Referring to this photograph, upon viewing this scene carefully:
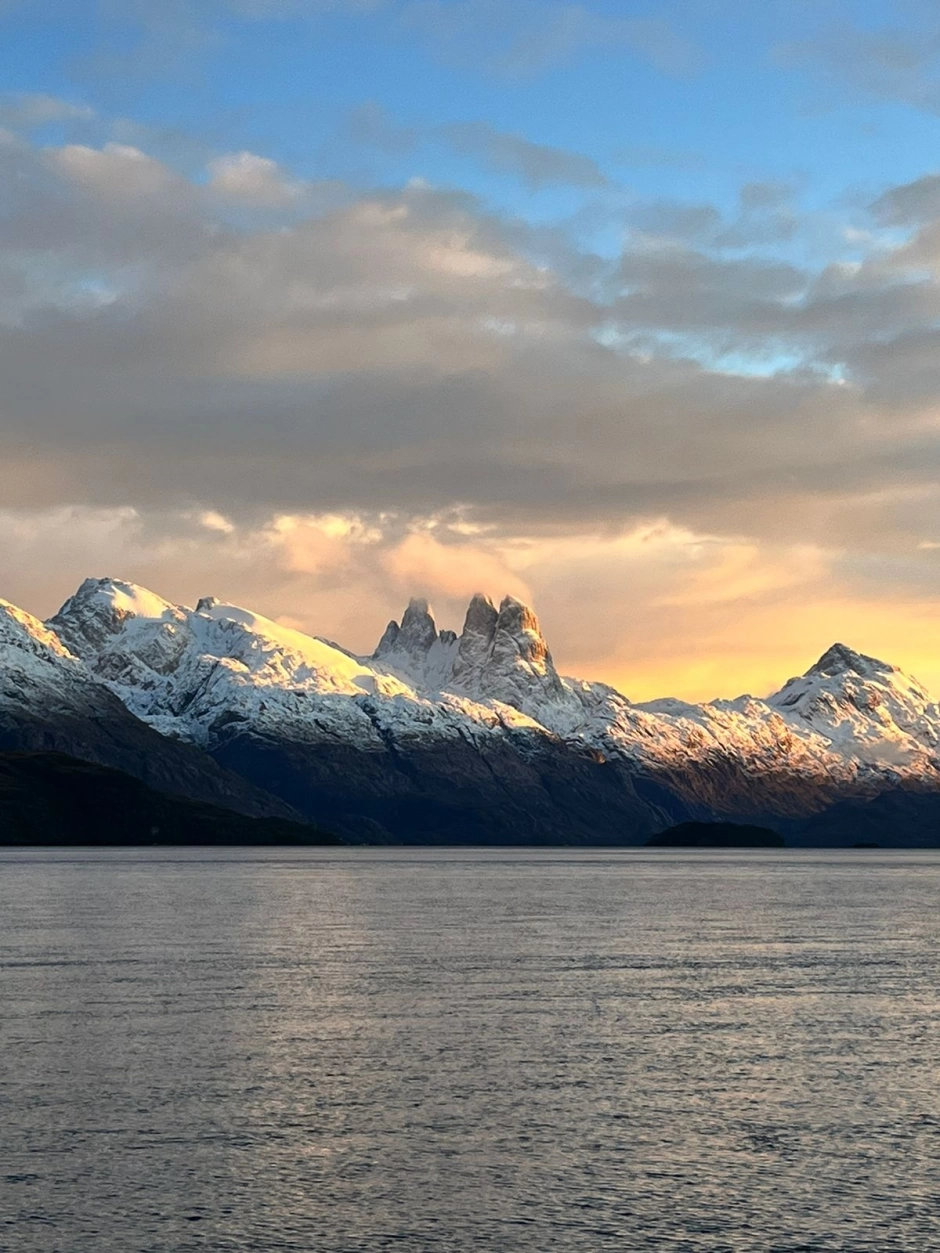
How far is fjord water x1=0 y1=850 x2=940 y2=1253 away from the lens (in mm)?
40750

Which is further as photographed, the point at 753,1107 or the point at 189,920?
the point at 189,920

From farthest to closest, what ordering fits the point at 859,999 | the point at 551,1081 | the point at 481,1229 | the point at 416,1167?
1. the point at 859,999
2. the point at 551,1081
3. the point at 416,1167
4. the point at 481,1229

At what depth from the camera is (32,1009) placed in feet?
257

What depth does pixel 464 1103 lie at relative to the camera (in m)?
56.7

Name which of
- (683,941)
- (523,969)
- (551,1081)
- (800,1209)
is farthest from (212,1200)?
(683,941)

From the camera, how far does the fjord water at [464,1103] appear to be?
4075 cm

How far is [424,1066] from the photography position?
64125mm

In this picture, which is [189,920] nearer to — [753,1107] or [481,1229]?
[753,1107]

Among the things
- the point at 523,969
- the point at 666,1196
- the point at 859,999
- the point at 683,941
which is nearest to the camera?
the point at 666,1196

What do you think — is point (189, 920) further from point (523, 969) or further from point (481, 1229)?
point (481, 1229)

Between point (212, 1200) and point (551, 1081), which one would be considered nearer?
point (212, 1200)

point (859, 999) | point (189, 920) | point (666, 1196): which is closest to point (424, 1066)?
point (666, 1196)

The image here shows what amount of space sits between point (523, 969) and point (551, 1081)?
1719 inches

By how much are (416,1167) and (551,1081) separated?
599 inches
